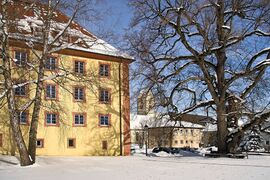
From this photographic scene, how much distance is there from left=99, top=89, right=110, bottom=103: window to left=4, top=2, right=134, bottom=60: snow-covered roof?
3.67 meters

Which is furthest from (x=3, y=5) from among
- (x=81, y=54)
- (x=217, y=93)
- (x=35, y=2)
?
(x=217, y=93)

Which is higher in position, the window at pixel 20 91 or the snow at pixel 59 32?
the snow at pixel 59 32

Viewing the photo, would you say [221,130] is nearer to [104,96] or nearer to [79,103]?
[104,96]

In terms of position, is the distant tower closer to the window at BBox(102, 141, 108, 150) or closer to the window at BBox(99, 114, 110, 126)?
the window at BBox(99, 114, 110, 126)

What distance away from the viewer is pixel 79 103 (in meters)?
34.3

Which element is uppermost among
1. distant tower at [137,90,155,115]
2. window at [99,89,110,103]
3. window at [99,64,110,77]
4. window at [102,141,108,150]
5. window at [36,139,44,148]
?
window at [99,64,110,77]

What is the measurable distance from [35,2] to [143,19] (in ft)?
30.2

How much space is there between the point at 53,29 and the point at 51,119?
10.1 metres

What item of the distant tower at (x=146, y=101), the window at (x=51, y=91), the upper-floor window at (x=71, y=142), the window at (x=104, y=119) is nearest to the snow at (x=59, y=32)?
the window at (x=51, y=91)

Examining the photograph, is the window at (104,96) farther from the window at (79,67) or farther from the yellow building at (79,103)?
the window at (79,67)

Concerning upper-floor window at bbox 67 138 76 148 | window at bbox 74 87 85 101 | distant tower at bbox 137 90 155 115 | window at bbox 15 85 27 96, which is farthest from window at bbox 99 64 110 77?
window at bbox 15 85 27 96

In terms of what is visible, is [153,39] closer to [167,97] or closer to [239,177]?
[167,97]

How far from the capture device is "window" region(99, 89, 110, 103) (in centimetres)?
3575

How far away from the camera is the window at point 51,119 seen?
3245 centimetres
